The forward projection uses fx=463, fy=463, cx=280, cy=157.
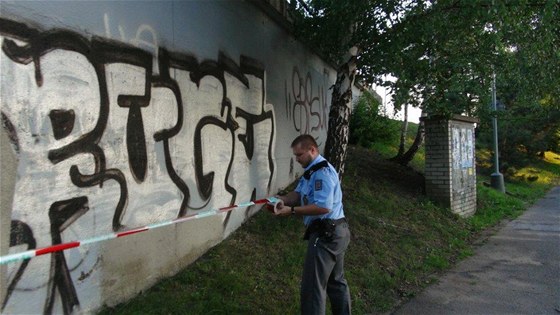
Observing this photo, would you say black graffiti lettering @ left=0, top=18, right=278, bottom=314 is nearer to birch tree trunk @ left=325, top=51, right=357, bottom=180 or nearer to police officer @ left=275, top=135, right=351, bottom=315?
police officer @ left=275, top=135, right=351, bottom=315

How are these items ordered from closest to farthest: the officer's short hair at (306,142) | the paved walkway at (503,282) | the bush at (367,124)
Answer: the officer's short hair at (306,142) < the paved walkway at (503,282) < the bush at (367,124)

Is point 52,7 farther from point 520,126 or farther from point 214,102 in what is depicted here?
point 520,126

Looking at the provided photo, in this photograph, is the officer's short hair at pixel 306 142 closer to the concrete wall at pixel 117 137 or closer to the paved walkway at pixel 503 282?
the concrete wall at pixel 117 137

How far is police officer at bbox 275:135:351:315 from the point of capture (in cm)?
349

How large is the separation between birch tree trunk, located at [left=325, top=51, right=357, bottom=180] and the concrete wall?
1.25 metres

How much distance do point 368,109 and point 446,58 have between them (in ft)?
18.5

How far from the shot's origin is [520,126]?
17.8 m

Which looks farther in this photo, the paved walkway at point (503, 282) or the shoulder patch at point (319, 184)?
the paved walkway at point (503, 282)

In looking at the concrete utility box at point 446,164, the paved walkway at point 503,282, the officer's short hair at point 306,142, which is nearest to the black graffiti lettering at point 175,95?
the officer's short hair at point 306,142

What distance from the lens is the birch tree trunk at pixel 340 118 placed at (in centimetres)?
670

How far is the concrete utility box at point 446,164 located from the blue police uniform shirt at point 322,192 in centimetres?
580

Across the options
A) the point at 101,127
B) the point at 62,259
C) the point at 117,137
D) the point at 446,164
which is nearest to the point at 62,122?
the point at 101,127

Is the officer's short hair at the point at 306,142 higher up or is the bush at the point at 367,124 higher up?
the bush at the point at 367,124

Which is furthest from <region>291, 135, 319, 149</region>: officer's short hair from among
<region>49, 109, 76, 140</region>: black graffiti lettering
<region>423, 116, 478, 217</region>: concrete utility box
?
<region>423, 116, 478, 217</region>: concrete utility box
